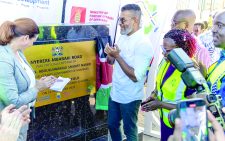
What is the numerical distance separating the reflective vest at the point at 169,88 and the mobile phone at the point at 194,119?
1303 millimetres

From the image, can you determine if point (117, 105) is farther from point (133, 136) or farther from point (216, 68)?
point (216, 68)

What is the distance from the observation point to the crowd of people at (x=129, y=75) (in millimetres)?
2188

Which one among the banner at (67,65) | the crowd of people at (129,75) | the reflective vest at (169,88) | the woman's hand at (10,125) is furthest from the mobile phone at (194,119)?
the banner at (67,65)

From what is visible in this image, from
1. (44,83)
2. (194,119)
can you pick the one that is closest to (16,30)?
(44,83)

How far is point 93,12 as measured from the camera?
3.64 metres

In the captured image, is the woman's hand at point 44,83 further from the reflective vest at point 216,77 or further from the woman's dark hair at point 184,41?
the reflective vest at point 216,77

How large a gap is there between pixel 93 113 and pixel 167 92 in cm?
144

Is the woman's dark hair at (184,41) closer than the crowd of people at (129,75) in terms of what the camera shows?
No

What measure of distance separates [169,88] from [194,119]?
55.0 inches

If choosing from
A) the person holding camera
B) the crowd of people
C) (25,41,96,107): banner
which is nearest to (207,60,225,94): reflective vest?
the crowd of people

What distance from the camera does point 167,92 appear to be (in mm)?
2535

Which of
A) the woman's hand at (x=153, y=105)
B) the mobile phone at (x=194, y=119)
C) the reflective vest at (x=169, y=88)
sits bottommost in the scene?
the woman's hand at (x=153, y=105)

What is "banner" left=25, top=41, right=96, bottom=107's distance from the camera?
307cm

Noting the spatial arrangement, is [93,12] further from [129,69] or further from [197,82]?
[197,82]
